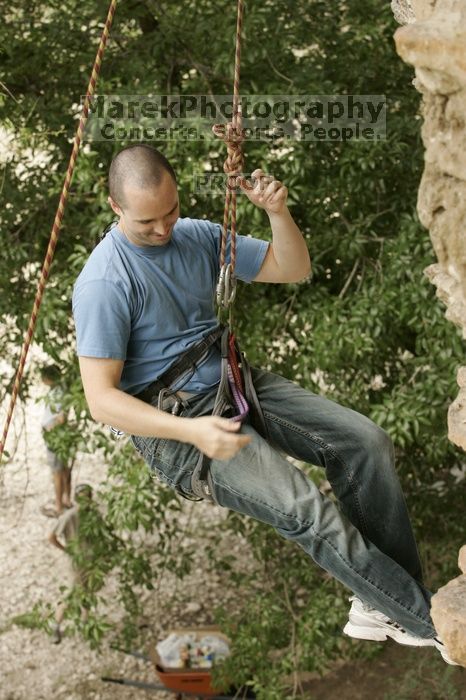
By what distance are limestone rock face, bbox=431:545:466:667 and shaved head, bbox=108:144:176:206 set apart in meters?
1.29

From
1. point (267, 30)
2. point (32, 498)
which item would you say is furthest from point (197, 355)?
point (32, 498)

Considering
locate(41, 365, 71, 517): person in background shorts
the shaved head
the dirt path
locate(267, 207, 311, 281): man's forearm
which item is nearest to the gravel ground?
the dirt path

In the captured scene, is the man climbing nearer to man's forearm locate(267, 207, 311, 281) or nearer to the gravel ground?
man's forearm locate(267, 207, 311, 281)

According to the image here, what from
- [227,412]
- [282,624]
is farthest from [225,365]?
[282,624]

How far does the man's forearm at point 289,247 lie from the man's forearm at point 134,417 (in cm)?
73

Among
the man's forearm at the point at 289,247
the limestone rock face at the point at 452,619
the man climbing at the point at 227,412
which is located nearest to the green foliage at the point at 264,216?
the man's forearm at the point at 289,247

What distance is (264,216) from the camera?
5117mm

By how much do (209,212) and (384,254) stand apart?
97cm

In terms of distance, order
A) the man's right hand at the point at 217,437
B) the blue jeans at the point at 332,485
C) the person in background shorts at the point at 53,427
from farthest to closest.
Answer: the person in background shorts at the point at 53,427 < the blue jeans at the point at 332,485 < the man's right hand at the point at 217,437

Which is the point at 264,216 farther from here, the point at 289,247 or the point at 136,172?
the point at 136,172

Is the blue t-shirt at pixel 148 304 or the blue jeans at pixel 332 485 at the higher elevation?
the blue t-shirt at pixel 148 304

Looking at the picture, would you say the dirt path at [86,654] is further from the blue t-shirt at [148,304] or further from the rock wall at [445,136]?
the rock wall at [445,136]

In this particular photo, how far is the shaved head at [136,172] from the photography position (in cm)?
276

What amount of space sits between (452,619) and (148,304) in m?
1.18
